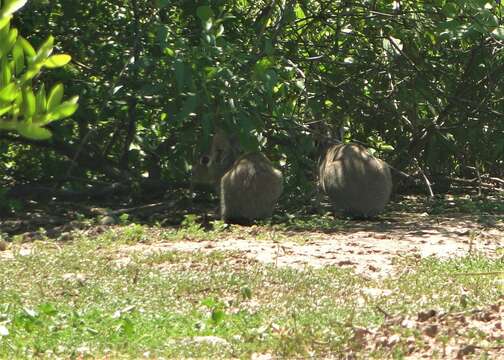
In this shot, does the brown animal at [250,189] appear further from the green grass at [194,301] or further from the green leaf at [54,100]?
the green leaf at [54,100]

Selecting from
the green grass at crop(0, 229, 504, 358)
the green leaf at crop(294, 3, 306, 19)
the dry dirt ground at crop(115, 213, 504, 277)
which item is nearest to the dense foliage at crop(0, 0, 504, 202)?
the green leaf at crop(294, 3, 306, 19)

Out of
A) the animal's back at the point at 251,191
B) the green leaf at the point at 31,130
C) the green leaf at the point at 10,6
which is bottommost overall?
the animal's back at the point at 251,191

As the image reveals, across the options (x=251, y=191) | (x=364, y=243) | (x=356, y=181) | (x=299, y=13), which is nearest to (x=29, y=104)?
(x=364, y=243)

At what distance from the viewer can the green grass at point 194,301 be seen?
561 centimetres

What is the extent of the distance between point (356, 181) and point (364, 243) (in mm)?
2058

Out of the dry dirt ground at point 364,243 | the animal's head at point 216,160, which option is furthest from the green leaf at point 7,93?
the animal's head at point 216,160

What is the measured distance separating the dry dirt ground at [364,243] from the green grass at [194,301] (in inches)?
12.2

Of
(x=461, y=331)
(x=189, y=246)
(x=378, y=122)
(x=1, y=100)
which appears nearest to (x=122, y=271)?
(x=189, y=246)

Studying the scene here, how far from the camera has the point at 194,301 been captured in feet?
23.6

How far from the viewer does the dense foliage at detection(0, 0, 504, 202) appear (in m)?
11.9

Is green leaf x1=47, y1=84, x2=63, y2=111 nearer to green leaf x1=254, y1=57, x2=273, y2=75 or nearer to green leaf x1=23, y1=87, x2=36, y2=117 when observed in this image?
green leaf x1=23, y1=87, x2=36, y2=117

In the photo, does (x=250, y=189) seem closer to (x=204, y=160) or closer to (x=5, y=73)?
(x=204, y=160)

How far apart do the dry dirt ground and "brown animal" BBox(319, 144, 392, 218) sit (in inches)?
12.5

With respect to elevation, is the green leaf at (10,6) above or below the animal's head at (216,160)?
above
